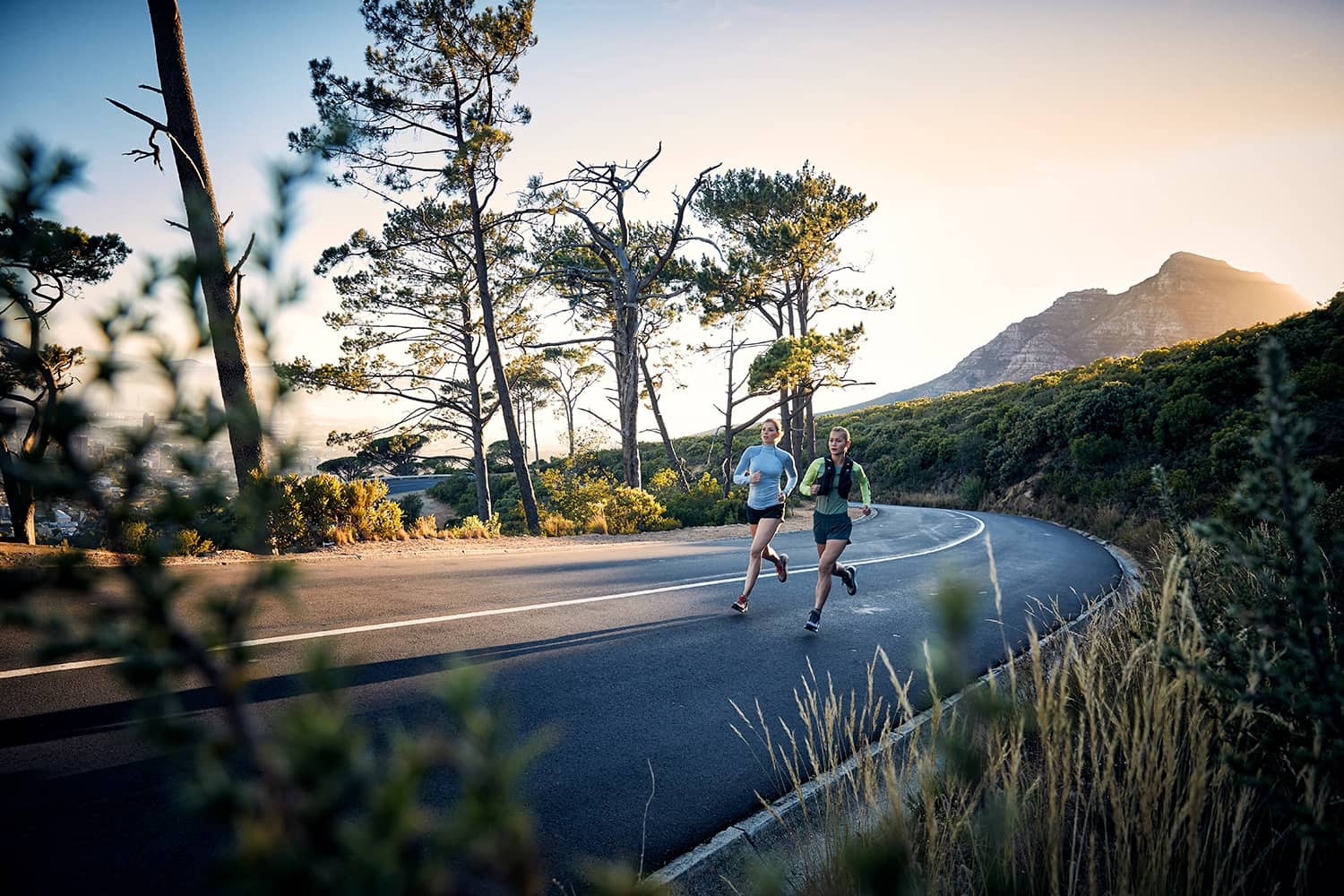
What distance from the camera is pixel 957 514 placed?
2203 cm

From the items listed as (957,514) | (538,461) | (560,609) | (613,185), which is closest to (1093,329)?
(538,461)

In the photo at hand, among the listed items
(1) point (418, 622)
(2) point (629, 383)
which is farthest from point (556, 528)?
(1) point (418, 622)

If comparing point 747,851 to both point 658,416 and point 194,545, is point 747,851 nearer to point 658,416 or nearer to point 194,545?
point 194,545

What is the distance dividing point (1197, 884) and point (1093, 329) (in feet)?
441

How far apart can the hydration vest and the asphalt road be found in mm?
1375

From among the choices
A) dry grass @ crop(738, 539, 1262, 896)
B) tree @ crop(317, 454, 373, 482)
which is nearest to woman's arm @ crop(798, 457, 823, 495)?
dry grass @ crop(738, 539, 1262, 896)

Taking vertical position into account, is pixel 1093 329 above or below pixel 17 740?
above

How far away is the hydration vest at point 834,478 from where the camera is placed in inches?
242

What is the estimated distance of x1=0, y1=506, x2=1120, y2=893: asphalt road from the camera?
2.57 m

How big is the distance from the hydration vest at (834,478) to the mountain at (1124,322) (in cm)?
10965

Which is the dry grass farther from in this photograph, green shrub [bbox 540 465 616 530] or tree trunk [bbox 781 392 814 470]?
tree trunk [bbox 781 392 814 470]

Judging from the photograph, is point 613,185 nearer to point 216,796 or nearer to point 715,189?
point 715,189

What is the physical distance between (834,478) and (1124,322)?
133 m

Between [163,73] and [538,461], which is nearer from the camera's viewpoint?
[163,73]
